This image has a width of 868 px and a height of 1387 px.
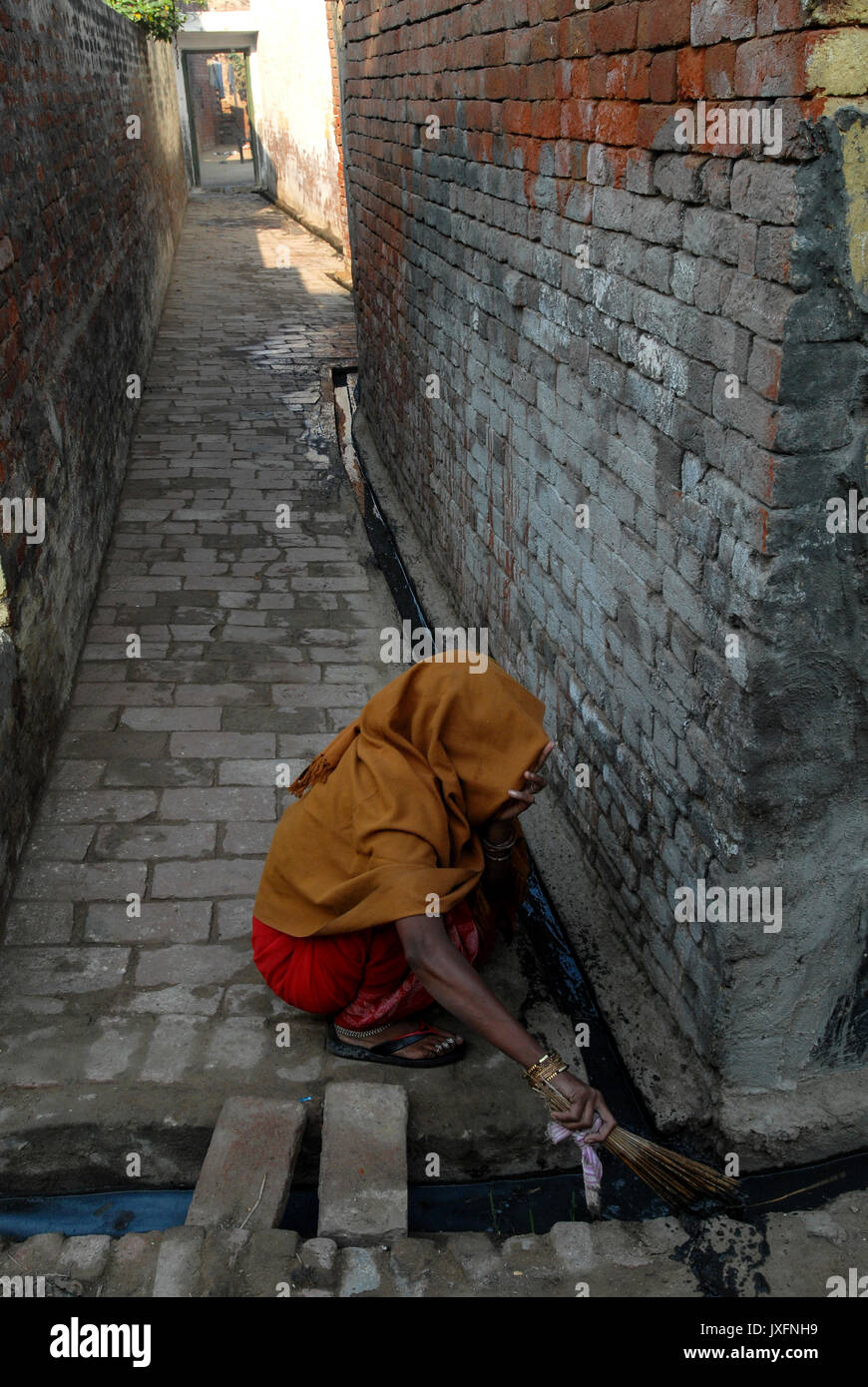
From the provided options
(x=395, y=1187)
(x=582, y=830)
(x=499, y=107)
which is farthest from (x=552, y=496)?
(x=395, y=1187)

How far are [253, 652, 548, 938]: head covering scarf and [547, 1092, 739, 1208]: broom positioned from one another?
0.67 meters

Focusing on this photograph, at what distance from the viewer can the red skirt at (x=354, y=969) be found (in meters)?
3.21

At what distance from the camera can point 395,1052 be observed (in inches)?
131

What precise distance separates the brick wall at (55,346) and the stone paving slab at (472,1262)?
1646 mm

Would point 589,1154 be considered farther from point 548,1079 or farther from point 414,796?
point 414,796

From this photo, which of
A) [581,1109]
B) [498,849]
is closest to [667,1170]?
[581,1109]

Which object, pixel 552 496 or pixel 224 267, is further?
pixel 224 267

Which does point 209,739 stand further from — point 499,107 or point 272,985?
point 499,107

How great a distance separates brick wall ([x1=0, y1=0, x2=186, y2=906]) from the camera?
443 cm

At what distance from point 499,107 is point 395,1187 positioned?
4.07 m

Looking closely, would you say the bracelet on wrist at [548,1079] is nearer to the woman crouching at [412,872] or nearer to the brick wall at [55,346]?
the woman crouching at [412,872]

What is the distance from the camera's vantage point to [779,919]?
2855mm

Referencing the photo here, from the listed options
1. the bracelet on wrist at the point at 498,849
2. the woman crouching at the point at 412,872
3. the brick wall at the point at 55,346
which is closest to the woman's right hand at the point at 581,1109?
the woman crouching at the point at 412,872

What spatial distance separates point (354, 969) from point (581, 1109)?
2.89 ft
